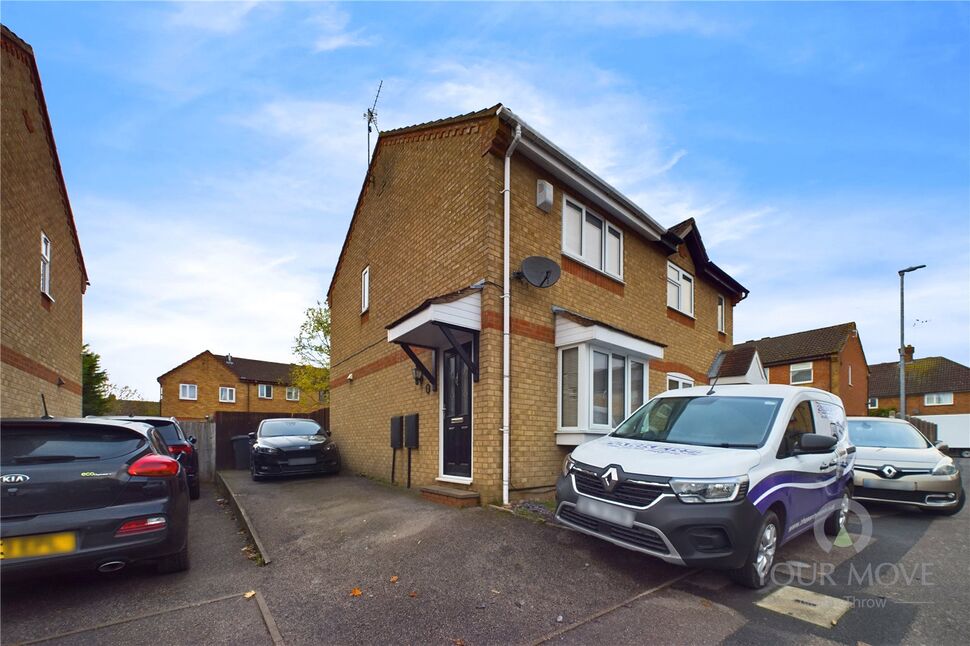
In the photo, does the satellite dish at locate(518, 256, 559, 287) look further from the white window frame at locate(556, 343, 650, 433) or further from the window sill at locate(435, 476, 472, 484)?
the window sill at locate(435, 476, 472, 484)

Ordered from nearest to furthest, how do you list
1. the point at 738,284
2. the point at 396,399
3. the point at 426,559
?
the point at 426,559 < the point at 396,399 < the point at 738,284

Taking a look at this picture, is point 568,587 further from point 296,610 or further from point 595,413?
point 595,413

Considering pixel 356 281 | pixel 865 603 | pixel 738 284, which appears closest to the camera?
pixel 865 603

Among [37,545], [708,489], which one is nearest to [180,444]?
[37,545]

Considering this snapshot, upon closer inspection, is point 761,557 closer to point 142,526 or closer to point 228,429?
point 142,526

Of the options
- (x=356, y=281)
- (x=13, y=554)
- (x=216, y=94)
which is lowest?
(x=13, y=554)

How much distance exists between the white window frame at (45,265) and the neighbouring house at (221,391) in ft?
77.6

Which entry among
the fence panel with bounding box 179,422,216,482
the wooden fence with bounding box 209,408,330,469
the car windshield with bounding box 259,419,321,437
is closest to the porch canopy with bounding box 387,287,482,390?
the car windshield with bounding box 259,419,321,437

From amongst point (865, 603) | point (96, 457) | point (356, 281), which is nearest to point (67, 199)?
point (356, 281)

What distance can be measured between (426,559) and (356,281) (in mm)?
9411

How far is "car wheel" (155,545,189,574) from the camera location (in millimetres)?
4500

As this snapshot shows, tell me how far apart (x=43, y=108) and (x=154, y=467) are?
12.2 metres

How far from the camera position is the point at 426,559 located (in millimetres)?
4836

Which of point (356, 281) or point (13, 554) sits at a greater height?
point (356, 281)
